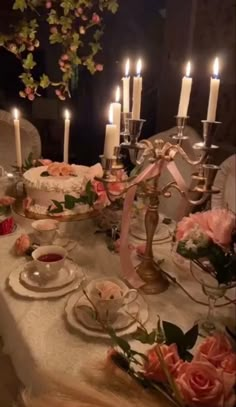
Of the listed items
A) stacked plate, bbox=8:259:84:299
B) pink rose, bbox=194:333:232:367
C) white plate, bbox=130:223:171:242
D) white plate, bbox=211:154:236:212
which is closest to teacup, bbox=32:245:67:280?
stacked plate, bbox=8:259:84:299

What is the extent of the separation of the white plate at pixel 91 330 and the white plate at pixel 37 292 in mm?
41

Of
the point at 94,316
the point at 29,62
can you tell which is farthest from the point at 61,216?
the point at 29,62

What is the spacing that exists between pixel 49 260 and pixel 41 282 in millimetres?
65

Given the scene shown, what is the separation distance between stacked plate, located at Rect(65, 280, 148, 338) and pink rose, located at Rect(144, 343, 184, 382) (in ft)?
0.56

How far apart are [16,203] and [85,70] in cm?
98

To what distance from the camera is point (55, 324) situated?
94cm

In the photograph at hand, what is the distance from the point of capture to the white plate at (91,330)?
0.90 metres

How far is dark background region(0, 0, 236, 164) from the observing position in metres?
2.03

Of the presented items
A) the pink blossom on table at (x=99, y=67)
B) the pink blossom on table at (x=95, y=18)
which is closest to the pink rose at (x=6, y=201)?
the pink blossom on table at (x=99, y=67)

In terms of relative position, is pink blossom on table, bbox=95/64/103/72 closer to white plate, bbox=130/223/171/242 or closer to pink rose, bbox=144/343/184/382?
white plate, bbox=130/223/171/242

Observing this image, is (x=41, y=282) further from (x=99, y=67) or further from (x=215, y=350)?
(x=99, y=67)

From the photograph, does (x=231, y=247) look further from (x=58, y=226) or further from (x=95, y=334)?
(x=58, y=226)

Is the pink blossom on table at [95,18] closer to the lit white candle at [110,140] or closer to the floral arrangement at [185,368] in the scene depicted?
the lit white candle at [110,140]

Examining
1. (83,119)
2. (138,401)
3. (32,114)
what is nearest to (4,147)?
(32,114)
